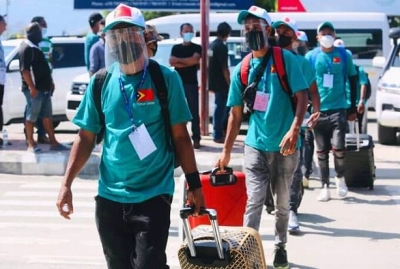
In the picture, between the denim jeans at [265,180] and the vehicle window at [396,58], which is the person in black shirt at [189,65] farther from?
the denim jeans at [265,180]

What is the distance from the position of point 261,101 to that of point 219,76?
7.19 m

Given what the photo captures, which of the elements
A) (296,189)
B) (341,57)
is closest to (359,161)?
(341,57)

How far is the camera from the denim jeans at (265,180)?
6.50 meters

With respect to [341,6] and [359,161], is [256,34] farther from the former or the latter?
[341,6]

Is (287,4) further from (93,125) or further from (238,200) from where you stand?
(93,125)

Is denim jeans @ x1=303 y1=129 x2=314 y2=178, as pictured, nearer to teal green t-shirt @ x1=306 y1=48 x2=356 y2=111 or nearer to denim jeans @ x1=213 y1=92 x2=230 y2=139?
teal green t-shirt @ x1=306 y1=48 x2=356 y2=111

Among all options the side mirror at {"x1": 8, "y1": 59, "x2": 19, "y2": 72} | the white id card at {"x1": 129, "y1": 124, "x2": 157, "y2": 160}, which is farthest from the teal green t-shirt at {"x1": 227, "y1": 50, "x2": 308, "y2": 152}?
the side mirror at {"x1": 8, "y1": 59, "x2": 19, "y2": 72}

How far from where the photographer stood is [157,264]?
14.9ft

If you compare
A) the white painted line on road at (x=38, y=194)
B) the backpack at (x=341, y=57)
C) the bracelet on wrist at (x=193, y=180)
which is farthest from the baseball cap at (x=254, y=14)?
the white painted line on road at (x=38, y=194)

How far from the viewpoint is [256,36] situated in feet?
21.5

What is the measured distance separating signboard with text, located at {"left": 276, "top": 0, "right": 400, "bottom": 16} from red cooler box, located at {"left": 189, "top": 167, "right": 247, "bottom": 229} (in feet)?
54.1

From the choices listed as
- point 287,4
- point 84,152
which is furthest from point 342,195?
point 287,4

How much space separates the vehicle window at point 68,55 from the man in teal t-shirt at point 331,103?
8.43m

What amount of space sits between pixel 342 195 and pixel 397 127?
17.0 feet
